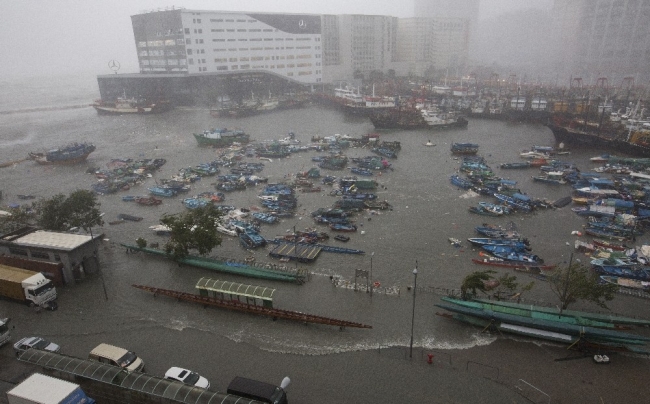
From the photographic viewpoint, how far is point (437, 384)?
11344 mm

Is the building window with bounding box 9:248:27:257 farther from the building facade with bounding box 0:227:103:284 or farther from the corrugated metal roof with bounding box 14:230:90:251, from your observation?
the corrugated metal roof with bounding box 14:230:90:251

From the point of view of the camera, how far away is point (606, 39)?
105562 millimetres

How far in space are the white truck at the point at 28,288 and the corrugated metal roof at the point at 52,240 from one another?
1.26m

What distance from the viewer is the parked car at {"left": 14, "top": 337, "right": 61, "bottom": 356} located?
12297mm

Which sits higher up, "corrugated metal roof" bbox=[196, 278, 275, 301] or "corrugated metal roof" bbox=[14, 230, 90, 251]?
"corrugated metal roof" bbox=[14, 230, 90, 251]

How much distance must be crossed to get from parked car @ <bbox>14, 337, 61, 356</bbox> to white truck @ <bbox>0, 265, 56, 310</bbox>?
270 centimetres

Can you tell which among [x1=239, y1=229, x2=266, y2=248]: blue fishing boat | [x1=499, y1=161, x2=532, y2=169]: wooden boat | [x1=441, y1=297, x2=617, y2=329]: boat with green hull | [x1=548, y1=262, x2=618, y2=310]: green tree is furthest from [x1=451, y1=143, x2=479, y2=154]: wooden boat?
[x1=441, y1=297, x2=617, y2=329]: boat with green hull

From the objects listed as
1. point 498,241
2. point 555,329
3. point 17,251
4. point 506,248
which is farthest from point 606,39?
point 17,251

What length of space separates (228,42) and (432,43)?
67764 mm

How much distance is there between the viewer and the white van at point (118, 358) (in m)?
11.5

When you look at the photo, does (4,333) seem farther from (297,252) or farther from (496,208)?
(496,208)

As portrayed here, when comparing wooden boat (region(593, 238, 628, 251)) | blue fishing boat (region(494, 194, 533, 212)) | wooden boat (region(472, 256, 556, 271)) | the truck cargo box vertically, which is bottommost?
wooden boat (region(593, 238, 628, 251))

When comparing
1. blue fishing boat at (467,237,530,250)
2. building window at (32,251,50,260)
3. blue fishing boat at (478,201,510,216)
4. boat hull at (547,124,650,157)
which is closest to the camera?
building window at (32,251,50,260)

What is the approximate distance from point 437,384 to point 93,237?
14820 millimetres
